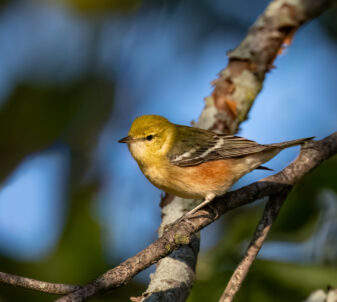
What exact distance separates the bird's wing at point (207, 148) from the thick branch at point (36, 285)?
2092 millimetres

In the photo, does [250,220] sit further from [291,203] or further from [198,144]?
[198,144]

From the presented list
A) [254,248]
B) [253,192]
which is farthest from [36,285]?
[253,192]

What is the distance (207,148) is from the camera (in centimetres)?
411

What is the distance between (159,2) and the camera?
565 cm

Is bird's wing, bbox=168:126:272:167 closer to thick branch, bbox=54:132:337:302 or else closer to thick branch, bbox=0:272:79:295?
thick branch, bbox=54:132:337:302

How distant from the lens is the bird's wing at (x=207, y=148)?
4.00 meters

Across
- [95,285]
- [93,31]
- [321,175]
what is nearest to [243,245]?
[321,175]

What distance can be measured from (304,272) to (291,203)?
676 mm

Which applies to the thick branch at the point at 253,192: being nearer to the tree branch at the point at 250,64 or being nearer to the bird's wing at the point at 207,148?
the bird's wing at the point at 207,148

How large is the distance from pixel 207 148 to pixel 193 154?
14cm

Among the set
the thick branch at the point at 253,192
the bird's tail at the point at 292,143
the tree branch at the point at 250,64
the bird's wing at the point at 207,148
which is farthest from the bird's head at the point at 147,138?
the bird's tail at the point at 292,143

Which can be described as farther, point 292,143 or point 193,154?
point 193,154

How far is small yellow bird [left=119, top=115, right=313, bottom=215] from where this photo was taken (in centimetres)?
385

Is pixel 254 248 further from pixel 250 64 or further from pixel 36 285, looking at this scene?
pixel 250 64
